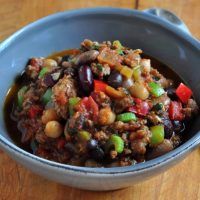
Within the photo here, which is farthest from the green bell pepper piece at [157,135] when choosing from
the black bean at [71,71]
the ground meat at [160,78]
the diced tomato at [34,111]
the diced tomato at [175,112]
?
the diced tomato at [34,111]

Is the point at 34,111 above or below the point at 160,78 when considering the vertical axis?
below

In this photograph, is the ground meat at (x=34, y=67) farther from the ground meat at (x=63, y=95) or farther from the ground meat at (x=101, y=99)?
the ground meat at (x=101, y=99)

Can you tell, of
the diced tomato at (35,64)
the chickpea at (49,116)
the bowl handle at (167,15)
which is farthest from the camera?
the bowl handle at (167,15)

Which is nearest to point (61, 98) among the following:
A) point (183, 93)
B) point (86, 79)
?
point (86, 79)

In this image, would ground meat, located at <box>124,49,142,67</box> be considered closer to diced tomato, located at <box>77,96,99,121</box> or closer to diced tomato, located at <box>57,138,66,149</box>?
diced tomato, located at <box>77,96,99,121</box>

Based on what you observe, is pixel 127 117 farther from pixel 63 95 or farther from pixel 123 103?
pixel 63 95

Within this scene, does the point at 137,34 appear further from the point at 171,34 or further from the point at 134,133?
the point at 134,133

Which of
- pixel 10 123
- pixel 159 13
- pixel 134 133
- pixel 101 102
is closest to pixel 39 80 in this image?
pixel 10 123
